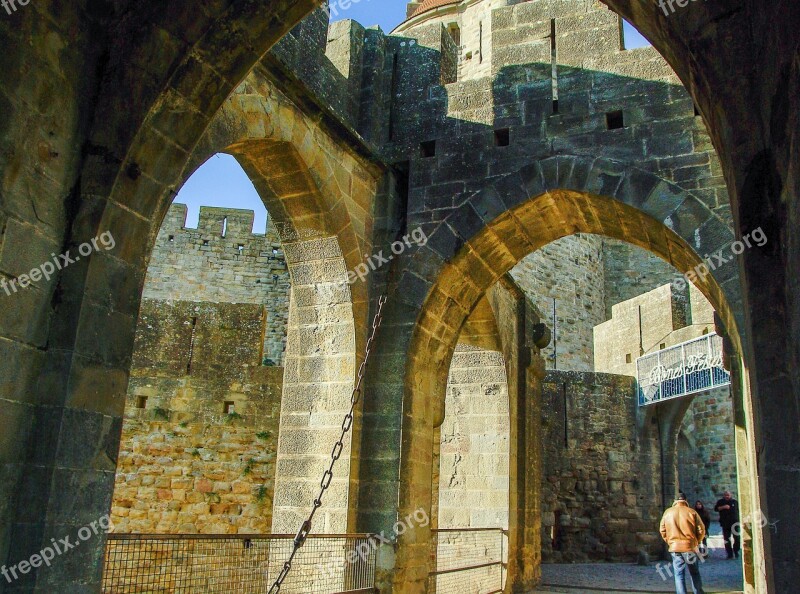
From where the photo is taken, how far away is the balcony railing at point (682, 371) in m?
12.2

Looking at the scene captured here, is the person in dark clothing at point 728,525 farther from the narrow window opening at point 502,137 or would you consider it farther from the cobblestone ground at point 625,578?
the narrow window opening at point 502,137

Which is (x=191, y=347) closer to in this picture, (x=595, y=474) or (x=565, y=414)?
(x=565, y=414)

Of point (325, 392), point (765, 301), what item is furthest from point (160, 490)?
point (765, 301)

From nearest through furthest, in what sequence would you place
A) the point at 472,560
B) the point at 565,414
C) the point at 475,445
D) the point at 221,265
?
1. the point at 472,560
2. the point at 475,445
3. the point at 565,414
4. the point at 221,265

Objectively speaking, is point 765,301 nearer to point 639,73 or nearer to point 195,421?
point 639,73

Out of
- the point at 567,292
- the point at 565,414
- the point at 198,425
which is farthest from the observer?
the point at 567,292

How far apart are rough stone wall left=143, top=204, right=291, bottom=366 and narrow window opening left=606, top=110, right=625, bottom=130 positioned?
11255 mm

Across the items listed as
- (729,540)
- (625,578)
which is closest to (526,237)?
(625,578)

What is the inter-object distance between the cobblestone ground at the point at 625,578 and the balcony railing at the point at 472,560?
85 centimetres

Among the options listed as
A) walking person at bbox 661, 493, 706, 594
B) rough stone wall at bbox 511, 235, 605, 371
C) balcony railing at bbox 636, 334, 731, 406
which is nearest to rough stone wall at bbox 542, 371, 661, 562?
balcony railing at bbox 636, 334, 731, 406

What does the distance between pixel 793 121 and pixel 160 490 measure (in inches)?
291

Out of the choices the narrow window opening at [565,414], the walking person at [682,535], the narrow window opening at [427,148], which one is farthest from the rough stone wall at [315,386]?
the narrow window opening at [565,414]

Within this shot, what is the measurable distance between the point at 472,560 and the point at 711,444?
9940mm

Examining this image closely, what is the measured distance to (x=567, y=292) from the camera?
1959cm
